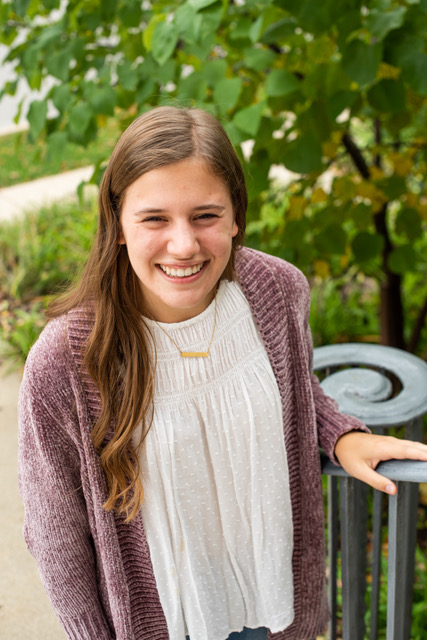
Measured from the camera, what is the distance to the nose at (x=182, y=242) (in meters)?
1.08

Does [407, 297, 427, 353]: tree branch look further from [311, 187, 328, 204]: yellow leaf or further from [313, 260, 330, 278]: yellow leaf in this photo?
[311, 187, 328, 204]: yellow leaf

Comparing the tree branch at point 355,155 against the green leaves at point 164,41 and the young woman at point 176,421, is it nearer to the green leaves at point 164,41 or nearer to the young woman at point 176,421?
the green leaves at point 164,41

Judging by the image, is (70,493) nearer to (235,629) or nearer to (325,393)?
(235,629)

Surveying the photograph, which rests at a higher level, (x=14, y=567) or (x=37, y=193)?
(x=37, y=193)

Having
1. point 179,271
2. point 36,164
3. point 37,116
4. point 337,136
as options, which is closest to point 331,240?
point 337,136

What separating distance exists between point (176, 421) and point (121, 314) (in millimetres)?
234

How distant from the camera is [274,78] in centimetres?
175

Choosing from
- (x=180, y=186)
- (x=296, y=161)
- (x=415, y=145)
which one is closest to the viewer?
(x=180, y=186)

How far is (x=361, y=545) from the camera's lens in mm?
1436

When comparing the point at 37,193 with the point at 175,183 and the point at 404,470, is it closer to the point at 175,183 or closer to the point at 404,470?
the point at 175,183

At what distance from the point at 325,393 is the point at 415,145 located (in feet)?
5.06

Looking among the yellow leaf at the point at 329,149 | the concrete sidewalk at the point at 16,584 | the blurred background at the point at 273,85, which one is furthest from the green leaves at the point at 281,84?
the concrete sidewalk at the point at 16,584

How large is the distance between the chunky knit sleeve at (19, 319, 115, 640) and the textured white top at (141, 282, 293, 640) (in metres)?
0.14

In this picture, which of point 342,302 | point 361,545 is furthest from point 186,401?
point 342,302
